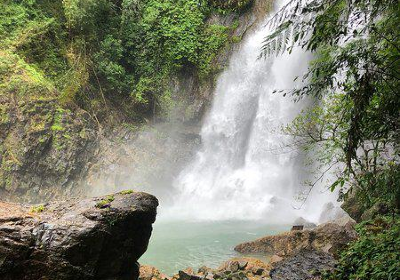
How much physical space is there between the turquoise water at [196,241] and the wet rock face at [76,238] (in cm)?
359

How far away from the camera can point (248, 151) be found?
54.5 ft

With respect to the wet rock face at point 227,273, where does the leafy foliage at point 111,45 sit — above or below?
above

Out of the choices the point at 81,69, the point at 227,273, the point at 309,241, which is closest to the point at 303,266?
the point at 227,273

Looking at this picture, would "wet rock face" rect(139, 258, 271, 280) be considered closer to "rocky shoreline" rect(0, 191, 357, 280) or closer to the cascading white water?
"rocky shoreline" rect(0, 191, 357, 280)

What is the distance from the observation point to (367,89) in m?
2.30

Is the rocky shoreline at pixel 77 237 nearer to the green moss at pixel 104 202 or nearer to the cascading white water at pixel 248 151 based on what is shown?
the green moss at pixel 104 202

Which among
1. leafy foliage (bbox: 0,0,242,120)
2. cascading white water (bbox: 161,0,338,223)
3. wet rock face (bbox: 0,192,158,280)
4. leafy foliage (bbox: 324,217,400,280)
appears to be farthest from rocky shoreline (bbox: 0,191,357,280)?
cascading white water (bbox: 161,0,338,223)

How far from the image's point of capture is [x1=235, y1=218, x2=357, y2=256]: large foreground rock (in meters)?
7.25

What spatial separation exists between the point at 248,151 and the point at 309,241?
8790 mm

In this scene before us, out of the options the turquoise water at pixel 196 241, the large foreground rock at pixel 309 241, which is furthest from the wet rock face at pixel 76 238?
the large foreground rock at pixel 309 241

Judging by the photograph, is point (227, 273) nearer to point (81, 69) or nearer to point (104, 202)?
point (104, 202)

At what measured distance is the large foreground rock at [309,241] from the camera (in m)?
7.25

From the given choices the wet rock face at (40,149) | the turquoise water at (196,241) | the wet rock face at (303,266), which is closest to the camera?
the wet rock face at (303,266)

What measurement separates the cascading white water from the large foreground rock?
4.75 meters
